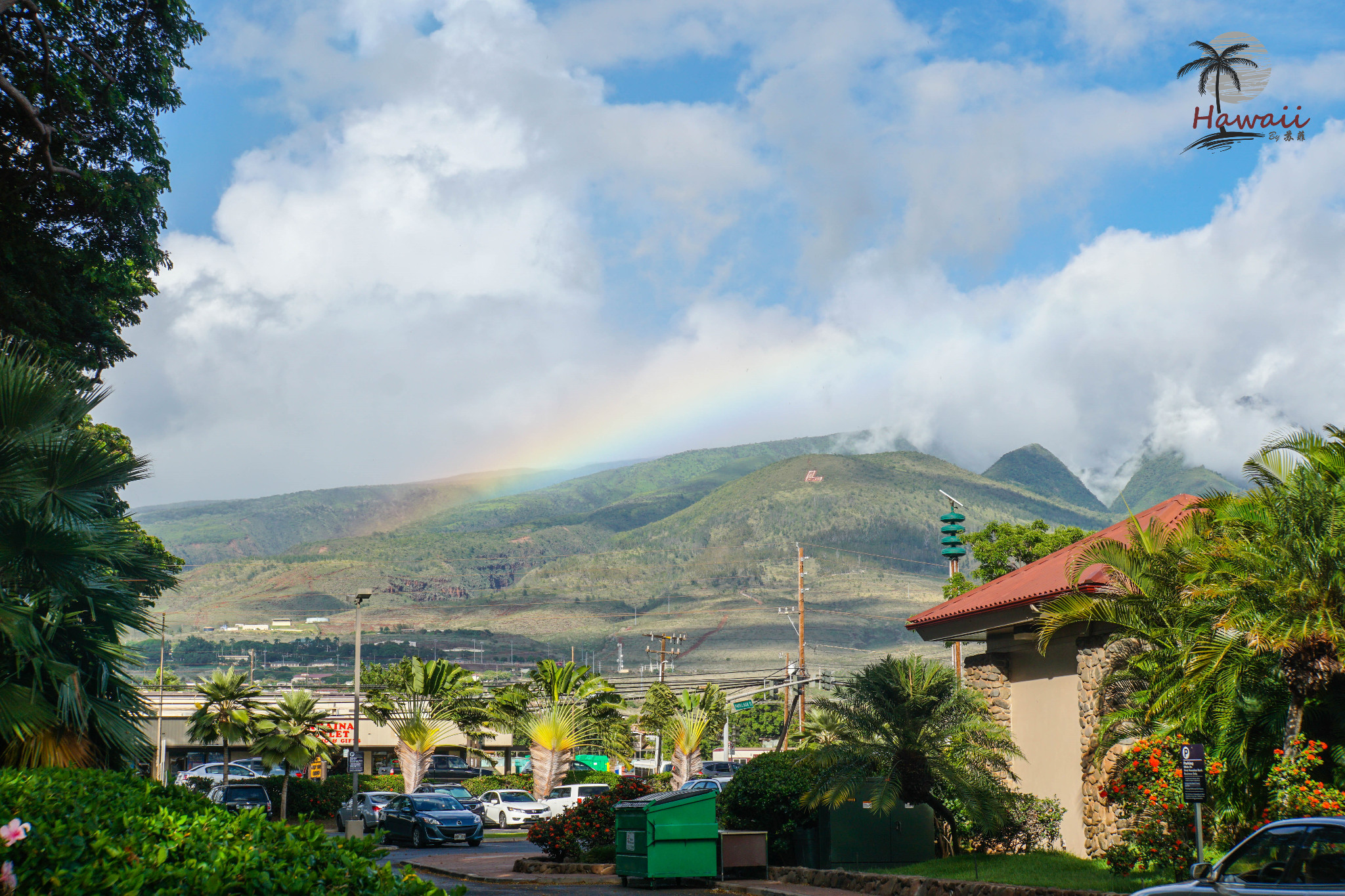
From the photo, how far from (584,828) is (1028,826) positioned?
9.50 meters

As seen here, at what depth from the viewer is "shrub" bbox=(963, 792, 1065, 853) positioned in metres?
20.2

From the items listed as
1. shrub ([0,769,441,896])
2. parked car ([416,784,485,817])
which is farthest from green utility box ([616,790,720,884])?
parked car ([416,784,485,817])

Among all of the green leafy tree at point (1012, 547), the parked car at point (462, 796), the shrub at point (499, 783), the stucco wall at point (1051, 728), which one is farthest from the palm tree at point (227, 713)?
the stucco wall at point (1051, 728)

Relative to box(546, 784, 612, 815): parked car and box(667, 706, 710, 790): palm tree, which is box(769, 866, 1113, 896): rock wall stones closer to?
box(546, 784, 612, 815): parked car

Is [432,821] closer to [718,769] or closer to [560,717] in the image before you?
[560,717]

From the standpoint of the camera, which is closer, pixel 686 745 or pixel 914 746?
pixel 914 746

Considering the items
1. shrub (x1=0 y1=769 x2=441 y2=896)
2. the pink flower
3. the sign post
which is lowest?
the sign post

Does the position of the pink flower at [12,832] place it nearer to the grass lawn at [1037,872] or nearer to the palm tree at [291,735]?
the grass lawn at [1037,872]

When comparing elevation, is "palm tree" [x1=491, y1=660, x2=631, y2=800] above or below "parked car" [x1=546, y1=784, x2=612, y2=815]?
above

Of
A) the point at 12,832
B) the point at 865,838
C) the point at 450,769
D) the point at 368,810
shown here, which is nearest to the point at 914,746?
the point at 865,838

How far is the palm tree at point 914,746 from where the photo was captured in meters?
19.2

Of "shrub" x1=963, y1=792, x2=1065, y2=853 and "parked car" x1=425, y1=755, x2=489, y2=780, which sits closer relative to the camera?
"shrub" x1=963, y1=792, x2=1065, y2=853

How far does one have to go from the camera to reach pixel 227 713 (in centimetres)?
4178

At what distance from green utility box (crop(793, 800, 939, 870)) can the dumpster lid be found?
2487mm
